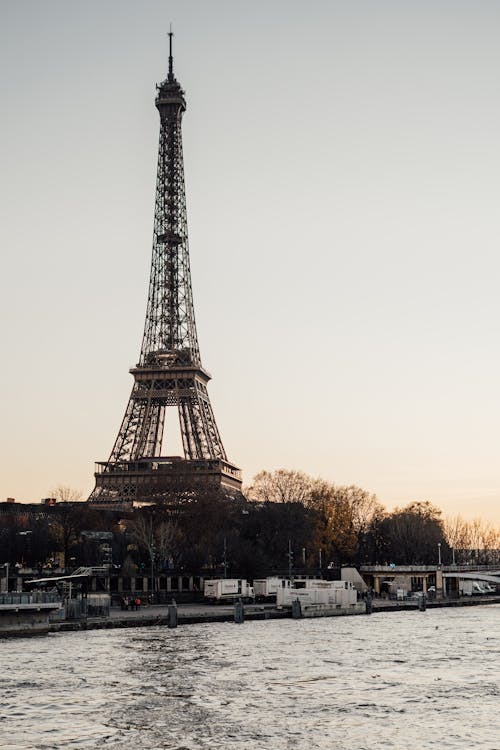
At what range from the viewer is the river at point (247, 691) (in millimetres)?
34188

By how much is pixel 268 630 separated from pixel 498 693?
33.3 meters

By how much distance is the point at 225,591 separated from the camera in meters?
99.6

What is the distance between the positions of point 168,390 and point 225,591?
169 feet

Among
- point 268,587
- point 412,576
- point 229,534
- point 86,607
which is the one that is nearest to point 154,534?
point 229,534

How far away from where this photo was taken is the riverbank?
7206cm

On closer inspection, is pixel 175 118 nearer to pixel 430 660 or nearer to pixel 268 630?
pixel 268 630

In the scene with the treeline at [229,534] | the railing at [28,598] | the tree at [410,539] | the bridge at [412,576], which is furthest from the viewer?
the tree at [410,539]

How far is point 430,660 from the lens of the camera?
54875mm

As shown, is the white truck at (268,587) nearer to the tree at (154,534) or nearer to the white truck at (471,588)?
the tree at (154,534)

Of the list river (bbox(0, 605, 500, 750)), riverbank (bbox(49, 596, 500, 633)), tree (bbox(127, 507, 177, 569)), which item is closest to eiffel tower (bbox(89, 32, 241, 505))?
tree (bbox(127, 507, 177, 569))

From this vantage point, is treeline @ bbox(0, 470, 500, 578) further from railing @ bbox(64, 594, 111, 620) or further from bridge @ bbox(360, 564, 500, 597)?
railing @ bbox(64, 594, 111, 620)

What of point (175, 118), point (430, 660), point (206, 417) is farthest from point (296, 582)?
point (175, 118)

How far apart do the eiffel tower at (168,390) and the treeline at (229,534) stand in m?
3.70

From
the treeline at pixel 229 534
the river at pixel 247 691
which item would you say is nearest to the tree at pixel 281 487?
the treeline at pixel 229 534
